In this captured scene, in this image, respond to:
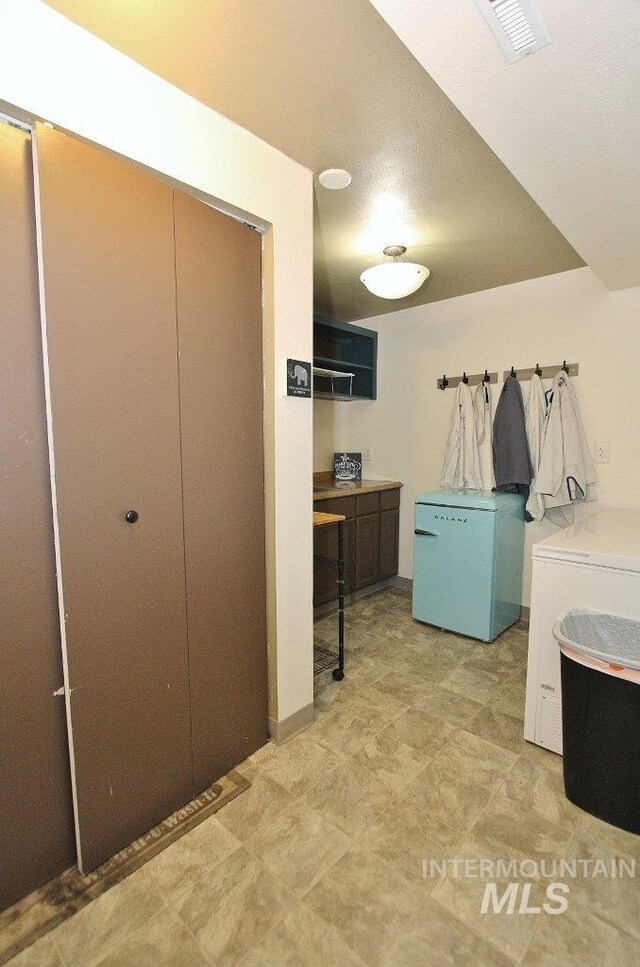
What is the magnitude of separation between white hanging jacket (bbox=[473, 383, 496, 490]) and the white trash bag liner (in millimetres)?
1583

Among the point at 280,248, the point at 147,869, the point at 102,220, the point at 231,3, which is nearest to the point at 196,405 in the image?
the point at 102,220

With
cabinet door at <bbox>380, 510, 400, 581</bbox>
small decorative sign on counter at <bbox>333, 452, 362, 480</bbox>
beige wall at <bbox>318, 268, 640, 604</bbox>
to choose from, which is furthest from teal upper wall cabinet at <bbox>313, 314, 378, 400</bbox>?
cabinet door at <bbox>380, 510, 400, 581</bbox>

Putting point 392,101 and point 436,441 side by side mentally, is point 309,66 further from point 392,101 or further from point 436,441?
point 436,441

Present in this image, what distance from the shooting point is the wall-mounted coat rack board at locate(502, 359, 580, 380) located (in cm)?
276

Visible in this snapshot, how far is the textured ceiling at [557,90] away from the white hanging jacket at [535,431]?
4.22 ft

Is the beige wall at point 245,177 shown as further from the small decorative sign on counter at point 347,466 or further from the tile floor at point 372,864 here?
the small decorative sign on counter at point 347,466

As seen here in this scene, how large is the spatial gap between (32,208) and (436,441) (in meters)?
2.90

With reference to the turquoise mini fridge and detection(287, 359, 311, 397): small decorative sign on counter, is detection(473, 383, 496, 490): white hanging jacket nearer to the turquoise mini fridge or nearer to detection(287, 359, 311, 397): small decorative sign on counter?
the turquoise mini fridge

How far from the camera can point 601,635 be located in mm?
1490

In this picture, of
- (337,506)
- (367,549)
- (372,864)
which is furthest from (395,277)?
(372,864)

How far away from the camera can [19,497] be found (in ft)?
3.64

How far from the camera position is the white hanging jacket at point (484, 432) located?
310cm

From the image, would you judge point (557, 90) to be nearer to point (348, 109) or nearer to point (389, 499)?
point (348, 109)

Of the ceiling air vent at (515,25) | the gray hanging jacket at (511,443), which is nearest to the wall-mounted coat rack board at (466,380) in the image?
the gray hanging jacket at (511,443)
